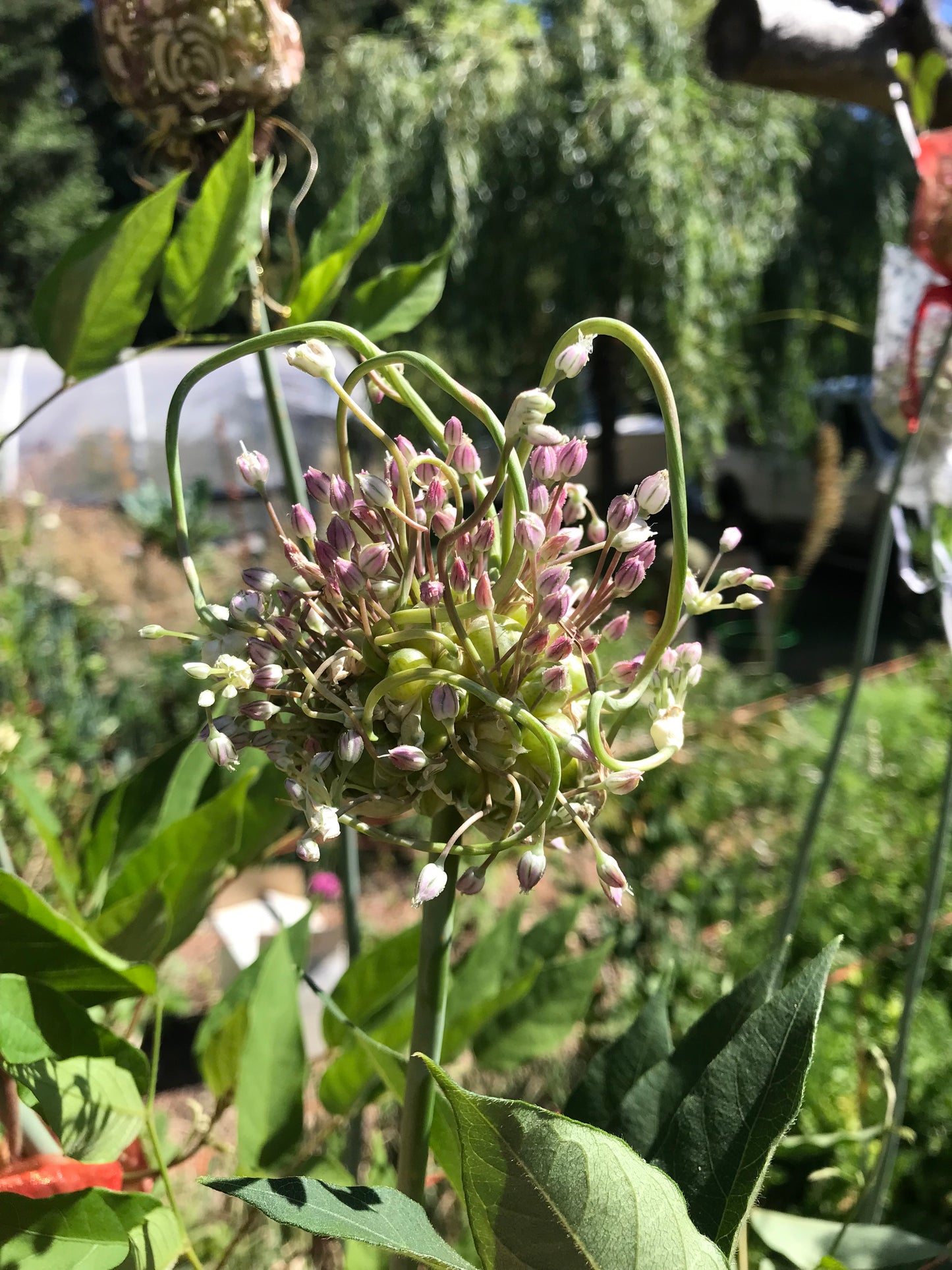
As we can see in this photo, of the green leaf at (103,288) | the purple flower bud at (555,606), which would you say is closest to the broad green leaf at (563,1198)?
the purple flower bud at (555,606)

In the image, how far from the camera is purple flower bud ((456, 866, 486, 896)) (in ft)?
0.84

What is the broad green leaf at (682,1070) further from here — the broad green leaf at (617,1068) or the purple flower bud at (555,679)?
the purple flower bud at (555,679)

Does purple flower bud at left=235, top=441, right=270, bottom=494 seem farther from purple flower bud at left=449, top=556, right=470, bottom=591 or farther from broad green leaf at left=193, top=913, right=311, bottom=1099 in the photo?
broad green leaf at left=193, top=913, right=311, bottom=1099

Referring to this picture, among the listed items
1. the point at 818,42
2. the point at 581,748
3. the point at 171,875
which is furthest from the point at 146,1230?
the point at 818,42

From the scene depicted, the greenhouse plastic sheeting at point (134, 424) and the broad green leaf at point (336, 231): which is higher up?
the broad green leaf at point (336, 231)

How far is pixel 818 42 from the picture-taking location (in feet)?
1.94

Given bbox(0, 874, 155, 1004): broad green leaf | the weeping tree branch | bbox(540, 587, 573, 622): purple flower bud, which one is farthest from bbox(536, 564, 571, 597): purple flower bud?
the weeping tree branch

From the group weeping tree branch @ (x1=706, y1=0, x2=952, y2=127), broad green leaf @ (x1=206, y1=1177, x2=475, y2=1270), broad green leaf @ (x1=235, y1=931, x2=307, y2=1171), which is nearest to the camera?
broad green leaf @ (x1=206, y1=1177, x2=475, y2=1270)

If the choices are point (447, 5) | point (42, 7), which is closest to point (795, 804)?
point (447, 5)

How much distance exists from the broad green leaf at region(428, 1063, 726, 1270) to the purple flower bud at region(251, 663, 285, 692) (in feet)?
0.38

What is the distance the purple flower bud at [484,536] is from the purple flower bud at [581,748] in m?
0.06

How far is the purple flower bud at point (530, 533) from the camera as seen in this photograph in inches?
10.1

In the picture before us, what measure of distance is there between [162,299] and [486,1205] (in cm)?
41

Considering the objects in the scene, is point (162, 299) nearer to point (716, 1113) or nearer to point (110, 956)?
point (110, 956)
